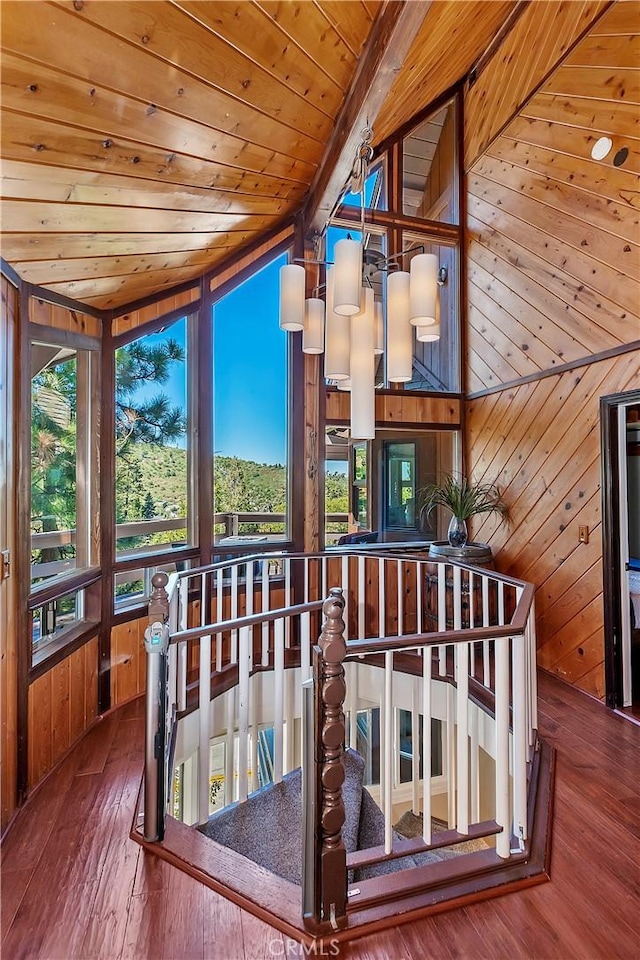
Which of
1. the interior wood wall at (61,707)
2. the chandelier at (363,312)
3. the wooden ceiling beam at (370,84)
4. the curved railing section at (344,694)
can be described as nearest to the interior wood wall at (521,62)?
the wooden ceiling beam at (370,84)

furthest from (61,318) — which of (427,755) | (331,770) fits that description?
(427,755)

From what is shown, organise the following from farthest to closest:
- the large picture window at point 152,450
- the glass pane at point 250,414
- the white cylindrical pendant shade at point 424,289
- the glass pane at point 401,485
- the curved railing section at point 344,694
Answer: the glass pane at point 401,485 → the glass pane at point 250,414 → the large picture window at point 152,450 → the white cylindrical pendant shade at point 424,289 → the curved railing section at point 344,694

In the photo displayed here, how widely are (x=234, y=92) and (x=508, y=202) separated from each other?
3.03m

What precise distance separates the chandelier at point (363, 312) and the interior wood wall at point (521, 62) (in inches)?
86.8

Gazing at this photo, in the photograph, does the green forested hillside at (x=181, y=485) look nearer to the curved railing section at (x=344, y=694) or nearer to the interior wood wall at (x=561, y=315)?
the curved railing section at (x=344, y=694)

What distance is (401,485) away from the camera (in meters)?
4.81

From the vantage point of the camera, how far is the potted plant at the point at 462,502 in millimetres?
4242

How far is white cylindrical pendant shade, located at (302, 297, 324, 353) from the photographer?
2.78m

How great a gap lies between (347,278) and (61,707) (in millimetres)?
2869

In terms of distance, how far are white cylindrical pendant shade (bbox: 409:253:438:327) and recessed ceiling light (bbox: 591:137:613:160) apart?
74.9 inches

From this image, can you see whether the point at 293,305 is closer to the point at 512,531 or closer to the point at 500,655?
the point at 500,655

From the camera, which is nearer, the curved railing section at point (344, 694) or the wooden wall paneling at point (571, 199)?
the curved railing section at point (344, 694)

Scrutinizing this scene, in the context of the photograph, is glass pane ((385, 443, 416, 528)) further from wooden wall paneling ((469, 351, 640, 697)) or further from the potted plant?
wooden wall paneling ((469, 351, 640, 697))

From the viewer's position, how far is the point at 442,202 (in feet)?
16.7
